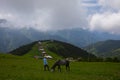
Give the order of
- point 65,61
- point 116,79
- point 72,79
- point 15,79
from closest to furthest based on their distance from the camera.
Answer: point 15,79, point 72,79, point 116,79, point 65,61

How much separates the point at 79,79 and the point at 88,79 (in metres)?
1.59

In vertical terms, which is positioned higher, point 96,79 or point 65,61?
point 65,61

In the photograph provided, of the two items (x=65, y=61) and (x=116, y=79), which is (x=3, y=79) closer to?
(x=116, y=79)

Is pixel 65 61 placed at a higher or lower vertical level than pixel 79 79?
higher

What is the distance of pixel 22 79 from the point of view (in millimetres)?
30406

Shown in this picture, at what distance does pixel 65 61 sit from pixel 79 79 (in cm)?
1488

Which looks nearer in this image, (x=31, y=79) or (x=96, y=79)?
(x=31, y=79)

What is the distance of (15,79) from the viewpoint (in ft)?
98.7

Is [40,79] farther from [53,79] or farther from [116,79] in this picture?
[116,79]

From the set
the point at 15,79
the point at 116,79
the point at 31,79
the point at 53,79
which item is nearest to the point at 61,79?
the point at 53,79

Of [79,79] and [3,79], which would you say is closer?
[3,79]

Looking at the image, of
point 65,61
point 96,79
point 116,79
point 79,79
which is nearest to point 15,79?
point 79,79

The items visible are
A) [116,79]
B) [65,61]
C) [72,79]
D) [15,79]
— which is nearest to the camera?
[15,79]

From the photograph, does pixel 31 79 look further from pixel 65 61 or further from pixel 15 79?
pixel 65 61
